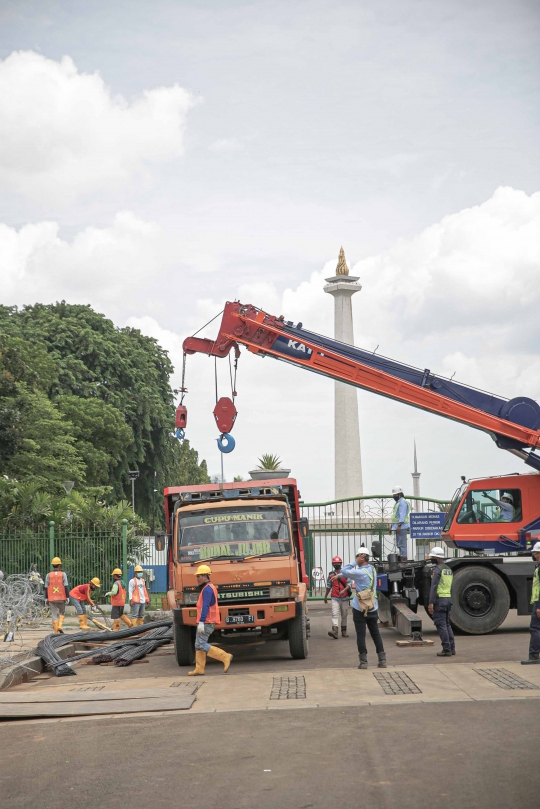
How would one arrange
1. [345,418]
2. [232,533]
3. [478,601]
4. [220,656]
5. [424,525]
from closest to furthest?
[220,656]
[232,533]
[478,601]
[424,525]
[345,418]

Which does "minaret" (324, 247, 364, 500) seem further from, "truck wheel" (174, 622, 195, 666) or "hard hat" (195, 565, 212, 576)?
"hard hat" (195, 565, 212, 576)

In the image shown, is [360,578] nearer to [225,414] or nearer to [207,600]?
[207,600]

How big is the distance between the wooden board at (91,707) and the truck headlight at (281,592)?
3128 mm

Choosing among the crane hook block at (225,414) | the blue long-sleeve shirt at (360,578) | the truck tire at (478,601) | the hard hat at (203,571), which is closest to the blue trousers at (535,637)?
the blue long-sleeve shirt at (360,578)

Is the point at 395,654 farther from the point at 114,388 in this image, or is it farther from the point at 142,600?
the point at 114,388

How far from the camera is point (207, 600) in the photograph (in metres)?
14.4

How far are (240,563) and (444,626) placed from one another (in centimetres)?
318

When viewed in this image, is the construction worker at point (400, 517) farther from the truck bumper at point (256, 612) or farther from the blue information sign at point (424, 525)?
the truck bumper at point (256, 612)

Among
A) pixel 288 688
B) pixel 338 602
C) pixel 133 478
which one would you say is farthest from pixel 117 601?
pixel 133 478

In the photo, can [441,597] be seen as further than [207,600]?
Yes

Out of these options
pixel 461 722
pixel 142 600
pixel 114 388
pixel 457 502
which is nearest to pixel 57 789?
pixel 461 722

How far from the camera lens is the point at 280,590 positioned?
597 inches

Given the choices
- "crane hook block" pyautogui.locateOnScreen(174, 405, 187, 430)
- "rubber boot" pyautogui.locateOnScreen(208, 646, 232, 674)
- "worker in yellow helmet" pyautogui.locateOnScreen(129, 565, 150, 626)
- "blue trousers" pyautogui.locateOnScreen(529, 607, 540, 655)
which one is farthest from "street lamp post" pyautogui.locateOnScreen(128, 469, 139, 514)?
"blue trousers" pyautogui.locateOnScreen(529, 607, 540, 655)

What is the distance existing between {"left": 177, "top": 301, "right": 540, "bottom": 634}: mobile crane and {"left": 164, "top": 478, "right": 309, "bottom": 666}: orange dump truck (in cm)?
307
